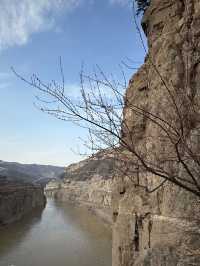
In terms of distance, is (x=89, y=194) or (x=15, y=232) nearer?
(x=15, y=232)

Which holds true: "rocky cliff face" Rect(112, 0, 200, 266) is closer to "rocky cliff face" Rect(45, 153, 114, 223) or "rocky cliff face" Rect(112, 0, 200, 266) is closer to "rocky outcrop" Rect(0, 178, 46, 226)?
"rocky cliff face" Rect(45, 153, 114, 223)

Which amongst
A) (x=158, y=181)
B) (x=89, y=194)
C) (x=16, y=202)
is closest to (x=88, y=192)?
(x=89, y=194)

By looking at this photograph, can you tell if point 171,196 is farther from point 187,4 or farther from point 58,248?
point 58,248

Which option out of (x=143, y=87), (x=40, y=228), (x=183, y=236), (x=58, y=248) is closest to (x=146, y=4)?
(x=143, y=87)

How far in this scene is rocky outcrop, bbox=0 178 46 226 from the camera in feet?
144

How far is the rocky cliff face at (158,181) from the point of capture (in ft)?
21.3

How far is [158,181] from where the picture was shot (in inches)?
343

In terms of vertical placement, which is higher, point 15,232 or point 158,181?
point 158,181

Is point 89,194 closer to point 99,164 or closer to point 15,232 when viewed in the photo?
point 15,232

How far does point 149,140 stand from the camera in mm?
9492

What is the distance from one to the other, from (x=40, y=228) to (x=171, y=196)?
3642 cm

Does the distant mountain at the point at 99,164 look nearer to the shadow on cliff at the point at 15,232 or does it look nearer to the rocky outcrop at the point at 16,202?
the shadow on cliff at the point at 15,232

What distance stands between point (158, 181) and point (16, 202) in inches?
1774

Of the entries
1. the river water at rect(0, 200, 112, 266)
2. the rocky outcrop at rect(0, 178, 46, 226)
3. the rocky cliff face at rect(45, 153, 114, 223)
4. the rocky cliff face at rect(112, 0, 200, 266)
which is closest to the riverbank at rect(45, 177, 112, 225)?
the rocky cliff face at rect(45, 153, 114, 223)
